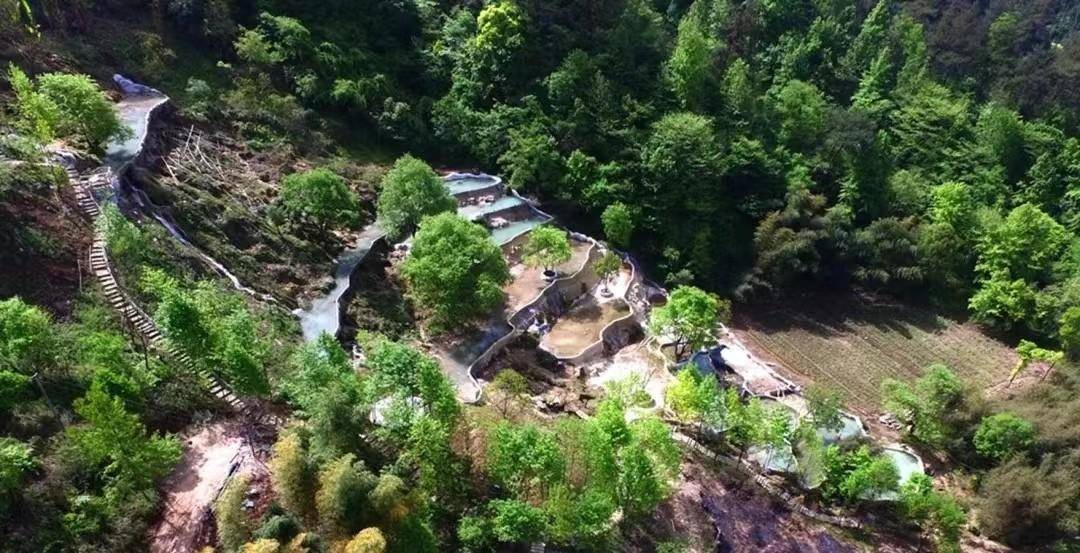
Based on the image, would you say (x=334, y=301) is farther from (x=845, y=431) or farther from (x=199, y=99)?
(x=845, y=431)

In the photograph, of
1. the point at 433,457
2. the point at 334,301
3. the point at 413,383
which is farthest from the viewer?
the point at 334,301

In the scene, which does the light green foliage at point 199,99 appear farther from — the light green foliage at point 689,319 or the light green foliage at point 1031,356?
the light green foliage at point 1031,356

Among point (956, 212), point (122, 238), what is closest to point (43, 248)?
point (122, 238)

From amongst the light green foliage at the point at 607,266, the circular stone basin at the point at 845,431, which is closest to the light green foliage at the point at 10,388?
the light green foliage at the point at 607,266

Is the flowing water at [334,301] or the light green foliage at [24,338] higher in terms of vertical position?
the light green foliage at [24,338]

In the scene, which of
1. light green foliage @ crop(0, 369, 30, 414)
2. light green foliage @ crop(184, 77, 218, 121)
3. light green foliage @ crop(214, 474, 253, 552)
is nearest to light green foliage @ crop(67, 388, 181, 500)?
light green foliage @ crop(0, 369, 30, 414)

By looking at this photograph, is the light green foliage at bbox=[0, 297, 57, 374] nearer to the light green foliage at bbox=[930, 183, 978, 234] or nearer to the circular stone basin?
the circular stone basin

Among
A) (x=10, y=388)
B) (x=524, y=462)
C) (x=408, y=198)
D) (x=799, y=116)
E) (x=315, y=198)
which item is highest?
(x=799, y=116)
